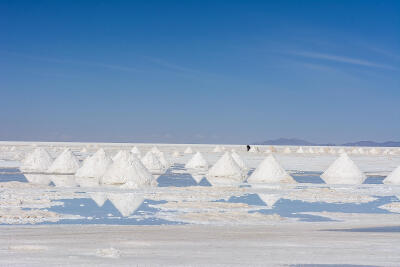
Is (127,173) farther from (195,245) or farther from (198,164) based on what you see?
(198,164)

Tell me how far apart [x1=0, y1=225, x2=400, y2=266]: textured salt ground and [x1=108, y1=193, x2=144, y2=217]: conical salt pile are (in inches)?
98.7

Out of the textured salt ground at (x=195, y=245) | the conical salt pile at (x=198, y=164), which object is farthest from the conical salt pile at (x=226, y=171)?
the textured salt ground at (x=195, y=245)

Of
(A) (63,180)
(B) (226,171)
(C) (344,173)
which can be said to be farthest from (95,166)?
(C) (344,173)

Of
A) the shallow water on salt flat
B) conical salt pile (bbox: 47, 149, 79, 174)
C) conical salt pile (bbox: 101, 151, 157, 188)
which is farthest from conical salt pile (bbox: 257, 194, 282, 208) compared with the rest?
conical salt pile (bbox: 47, 149, 79, 174)

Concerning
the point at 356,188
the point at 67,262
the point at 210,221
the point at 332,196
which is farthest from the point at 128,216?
the point at 356,188

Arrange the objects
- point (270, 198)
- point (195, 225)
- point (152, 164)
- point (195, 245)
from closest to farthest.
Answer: point (195, 245)
point (195, 225)
point (270, 198)
point (152, 164)

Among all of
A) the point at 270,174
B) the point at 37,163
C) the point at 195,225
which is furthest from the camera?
the point at 37,163

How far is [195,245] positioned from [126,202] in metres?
5.94

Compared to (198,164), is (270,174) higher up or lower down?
lower down

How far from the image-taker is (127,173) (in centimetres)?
1827

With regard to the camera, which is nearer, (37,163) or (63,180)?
(63,180)

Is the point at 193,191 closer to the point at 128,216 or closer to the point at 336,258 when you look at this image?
the point at 128,216

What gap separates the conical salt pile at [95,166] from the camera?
2147cm

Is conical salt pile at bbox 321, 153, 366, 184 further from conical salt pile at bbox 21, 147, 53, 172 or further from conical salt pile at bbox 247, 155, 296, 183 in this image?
conical salt pile at bbox 21, 147, 53, 172
